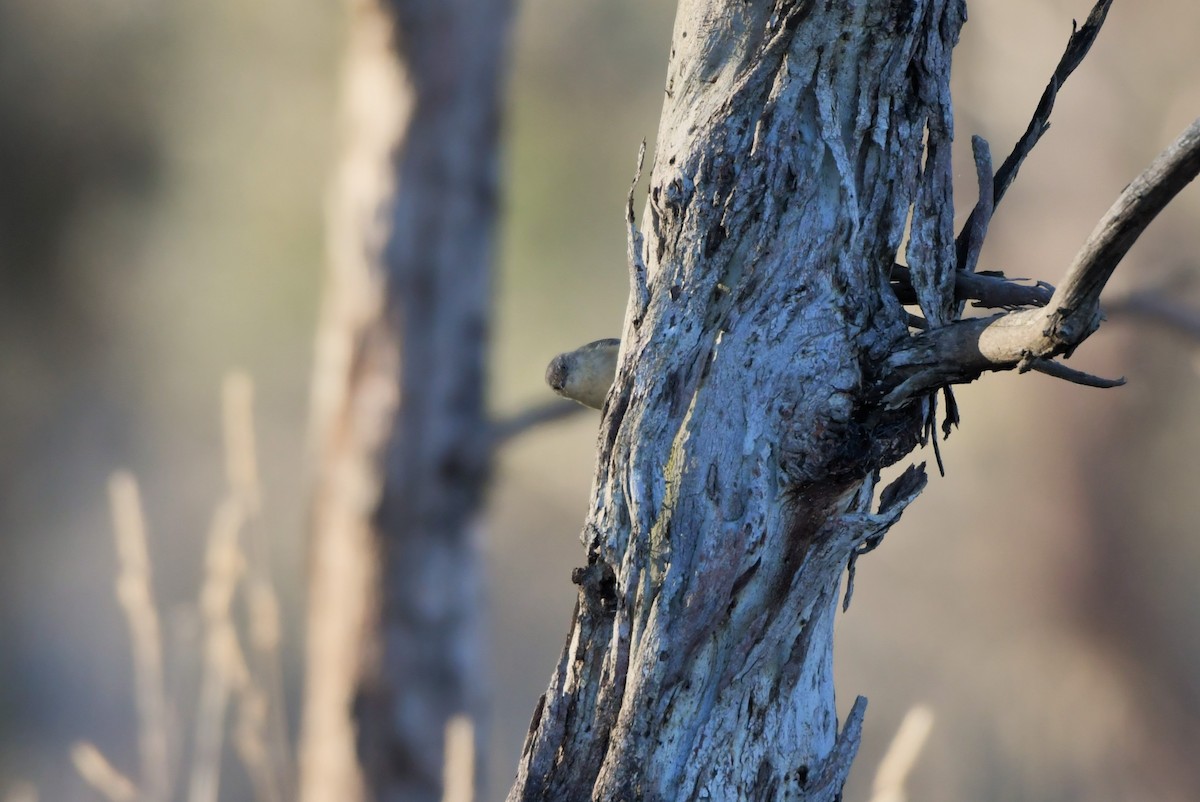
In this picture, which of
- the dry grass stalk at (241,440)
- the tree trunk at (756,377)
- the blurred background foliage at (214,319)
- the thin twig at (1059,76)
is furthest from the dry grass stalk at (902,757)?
the blurred background foliage at (214,319)

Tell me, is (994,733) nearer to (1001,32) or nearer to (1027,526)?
(1027,526)

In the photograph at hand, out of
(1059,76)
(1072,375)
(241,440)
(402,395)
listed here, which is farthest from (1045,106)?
Answer: (402,395)

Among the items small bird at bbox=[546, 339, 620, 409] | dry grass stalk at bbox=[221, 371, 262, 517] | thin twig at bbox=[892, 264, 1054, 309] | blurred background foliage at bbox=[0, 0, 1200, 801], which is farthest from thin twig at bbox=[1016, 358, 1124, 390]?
blurred background foliage at bbox=[0, 0, 1200, 801]

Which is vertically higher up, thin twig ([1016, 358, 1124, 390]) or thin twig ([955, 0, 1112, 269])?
thin twig ([955, 0, 1112, 269])

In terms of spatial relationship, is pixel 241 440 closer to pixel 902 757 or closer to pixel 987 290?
pixel 902 757

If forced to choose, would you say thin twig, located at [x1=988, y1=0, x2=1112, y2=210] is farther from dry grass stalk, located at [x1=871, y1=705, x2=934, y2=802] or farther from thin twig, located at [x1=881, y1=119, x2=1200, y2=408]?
dry grass stalk, located at [x1=871, y1=705, x2=934, y2=802]

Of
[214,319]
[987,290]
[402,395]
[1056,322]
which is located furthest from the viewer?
[214,319]

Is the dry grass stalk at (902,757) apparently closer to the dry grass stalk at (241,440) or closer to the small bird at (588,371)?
the small bird at (588,371)
